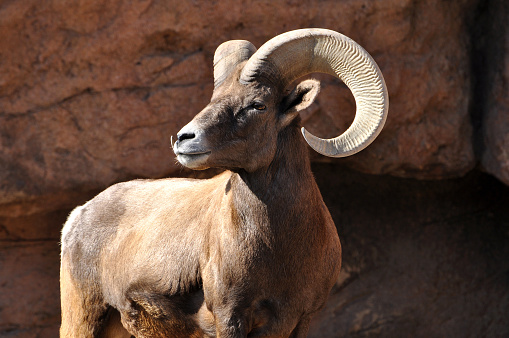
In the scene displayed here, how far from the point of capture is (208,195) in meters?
5.00

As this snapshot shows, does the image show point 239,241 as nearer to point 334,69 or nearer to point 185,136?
point 185,136

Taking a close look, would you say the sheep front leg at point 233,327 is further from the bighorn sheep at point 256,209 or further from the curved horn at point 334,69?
the curved horn at point 334,69

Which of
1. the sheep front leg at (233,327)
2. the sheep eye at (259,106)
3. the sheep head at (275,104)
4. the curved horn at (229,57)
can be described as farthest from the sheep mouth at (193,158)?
the sheep front leg at (233,327)

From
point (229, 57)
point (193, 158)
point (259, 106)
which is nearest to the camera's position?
point (193, 158)

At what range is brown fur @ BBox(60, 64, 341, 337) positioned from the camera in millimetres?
4184

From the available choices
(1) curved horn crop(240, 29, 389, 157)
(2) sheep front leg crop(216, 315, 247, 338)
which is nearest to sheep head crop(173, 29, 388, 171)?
(1) curved horn crop(240, 29, 389, 157)

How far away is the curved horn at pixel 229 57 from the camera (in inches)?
181

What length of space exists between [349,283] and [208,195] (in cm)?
343

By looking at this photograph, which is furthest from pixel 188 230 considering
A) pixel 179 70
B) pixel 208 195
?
pixel 179 70

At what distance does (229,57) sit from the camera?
185 inches

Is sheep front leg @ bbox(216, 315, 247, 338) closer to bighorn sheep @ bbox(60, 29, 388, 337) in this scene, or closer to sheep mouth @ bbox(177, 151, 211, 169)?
bighorn sheep @ bbox(60, 29, 388, 337)

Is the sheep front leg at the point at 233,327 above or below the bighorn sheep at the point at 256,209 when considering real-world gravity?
below

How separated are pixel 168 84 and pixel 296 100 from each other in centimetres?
279

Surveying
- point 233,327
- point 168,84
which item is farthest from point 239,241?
point 168,84
